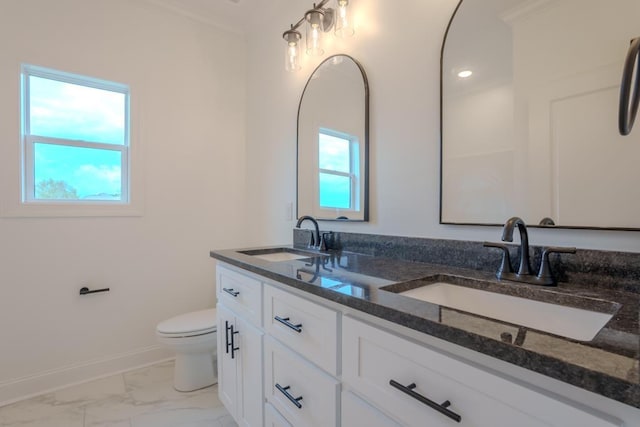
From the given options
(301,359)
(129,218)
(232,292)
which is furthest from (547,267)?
(129,218)

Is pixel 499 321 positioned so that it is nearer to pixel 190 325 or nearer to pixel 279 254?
pixel 279 254

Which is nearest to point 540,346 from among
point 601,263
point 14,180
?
point 601,263

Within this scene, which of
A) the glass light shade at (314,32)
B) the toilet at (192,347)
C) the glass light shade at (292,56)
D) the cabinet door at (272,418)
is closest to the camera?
the cabinet door at (272,418)

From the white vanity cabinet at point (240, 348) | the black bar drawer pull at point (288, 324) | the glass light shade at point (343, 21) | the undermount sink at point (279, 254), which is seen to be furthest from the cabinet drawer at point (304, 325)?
the glass light shade at point (343, 21)

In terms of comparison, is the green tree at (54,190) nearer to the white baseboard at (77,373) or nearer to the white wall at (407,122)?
the white baseboard at (77,373)

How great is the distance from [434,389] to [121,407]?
1.97 meters

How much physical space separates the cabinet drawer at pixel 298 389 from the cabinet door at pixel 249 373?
7 centimetres

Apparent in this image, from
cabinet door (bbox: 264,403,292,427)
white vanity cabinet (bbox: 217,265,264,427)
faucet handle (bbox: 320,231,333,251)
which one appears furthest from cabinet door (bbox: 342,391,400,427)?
faucet handle (bbox: 320,231,333,251)

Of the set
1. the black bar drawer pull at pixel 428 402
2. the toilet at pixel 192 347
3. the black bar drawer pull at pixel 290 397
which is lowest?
the toilet at pixel 192 347

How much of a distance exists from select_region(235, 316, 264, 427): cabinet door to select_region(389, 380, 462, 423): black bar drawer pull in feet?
2.35

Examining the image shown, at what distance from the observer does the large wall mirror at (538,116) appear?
35.1 inches

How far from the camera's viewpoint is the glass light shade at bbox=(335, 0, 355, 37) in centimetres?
162

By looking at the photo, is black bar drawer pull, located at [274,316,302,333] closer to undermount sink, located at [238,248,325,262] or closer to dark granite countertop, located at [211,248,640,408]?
dark granite countertop, located at [211,248,640,408]

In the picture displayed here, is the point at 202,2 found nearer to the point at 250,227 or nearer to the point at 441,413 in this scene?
the point at 250,227
